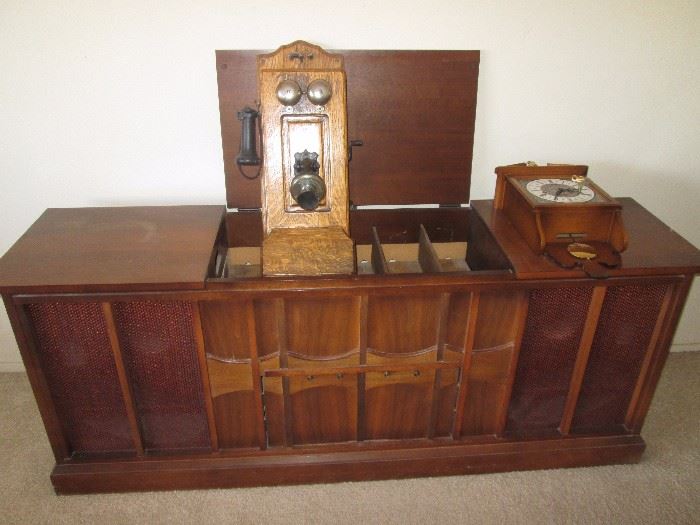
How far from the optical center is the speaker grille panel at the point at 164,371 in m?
1.47

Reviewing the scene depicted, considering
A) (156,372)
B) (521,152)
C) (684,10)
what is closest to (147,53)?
(156,372)

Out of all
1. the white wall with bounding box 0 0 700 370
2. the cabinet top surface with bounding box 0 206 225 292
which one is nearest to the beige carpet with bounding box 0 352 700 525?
the cabinet top surface with bounding box 0 206 225 292

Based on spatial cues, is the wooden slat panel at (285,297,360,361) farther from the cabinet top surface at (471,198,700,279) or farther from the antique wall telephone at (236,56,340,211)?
the cabinet top surface at (471,198,700,279)

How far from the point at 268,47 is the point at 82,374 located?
1084 millimetres

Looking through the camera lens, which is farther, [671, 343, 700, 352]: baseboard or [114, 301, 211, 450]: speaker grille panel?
[671, 343, 700, 352]: baseboard

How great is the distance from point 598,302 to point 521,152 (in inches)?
24.5

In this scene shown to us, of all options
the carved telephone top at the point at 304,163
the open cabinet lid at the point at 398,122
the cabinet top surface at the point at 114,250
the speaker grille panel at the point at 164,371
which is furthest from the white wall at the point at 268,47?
the speaker grille panel at the point at 164,371

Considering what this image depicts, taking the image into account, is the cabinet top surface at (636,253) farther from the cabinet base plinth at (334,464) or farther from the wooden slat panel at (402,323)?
the cabinet base plinth at (334,464)

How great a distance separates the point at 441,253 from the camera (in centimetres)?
192

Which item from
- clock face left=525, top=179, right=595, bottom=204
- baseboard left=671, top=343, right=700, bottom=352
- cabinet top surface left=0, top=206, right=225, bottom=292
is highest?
clock face left=525, top=179, right=595, bottom=204

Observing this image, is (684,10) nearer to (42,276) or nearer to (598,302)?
(598,302)

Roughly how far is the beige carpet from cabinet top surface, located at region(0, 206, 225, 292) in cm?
75

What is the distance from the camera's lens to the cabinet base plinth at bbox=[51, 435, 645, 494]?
171cm

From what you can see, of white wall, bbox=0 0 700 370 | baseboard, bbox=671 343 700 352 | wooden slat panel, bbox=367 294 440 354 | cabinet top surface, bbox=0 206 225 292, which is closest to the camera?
cabinet top surface, bbox=0 206 225 292
